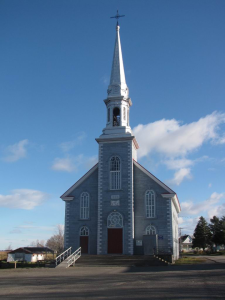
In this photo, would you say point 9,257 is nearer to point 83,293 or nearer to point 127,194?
point 127,194

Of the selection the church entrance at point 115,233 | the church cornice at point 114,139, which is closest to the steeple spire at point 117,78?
the church cornice at point 114,139

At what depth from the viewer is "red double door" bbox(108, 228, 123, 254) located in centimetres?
3222

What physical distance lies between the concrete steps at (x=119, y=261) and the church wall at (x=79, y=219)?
3951 millimetres

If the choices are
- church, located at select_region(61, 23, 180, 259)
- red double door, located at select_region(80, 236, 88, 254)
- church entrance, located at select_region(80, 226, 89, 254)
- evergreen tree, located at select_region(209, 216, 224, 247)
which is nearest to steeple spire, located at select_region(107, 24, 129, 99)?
church, located at select_region(61, 23, 180, 259)

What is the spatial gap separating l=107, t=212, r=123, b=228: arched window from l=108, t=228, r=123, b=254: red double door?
38cm

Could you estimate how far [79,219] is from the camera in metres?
34.4

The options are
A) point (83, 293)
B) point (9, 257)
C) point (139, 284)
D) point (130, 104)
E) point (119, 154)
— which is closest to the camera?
point (83, 293)

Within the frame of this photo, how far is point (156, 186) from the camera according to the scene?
33.9m

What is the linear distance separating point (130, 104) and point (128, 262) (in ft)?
56.6

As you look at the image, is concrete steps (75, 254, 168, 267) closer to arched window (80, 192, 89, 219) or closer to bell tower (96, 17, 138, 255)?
bell tower (96, 17, 138, 255)

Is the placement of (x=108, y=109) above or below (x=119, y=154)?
above

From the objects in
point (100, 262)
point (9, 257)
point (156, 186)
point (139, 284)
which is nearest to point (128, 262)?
point (100, 262)

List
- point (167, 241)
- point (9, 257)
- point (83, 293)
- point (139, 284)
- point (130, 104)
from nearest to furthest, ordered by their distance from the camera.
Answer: point (83, 293) < point (139, 284) < point (167, 241) < point (130, 104) < point (9, 257)

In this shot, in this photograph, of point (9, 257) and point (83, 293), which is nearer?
point (83, 293)
